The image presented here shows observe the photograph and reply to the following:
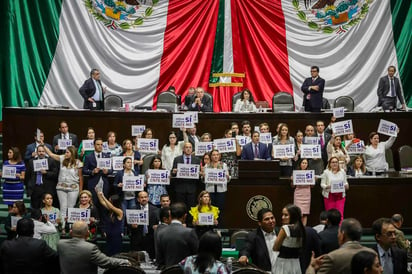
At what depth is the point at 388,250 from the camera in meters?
6.60

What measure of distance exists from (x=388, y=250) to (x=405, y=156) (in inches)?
346

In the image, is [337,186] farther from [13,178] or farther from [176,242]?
[13,178]

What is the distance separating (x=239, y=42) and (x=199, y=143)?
684 centimetres

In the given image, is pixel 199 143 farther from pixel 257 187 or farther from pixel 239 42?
pixel 239 42

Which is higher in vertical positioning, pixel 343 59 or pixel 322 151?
pixel 343 59

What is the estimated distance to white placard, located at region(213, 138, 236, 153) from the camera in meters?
12.7

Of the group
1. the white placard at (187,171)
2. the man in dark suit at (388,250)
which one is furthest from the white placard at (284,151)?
the man in dark suit at (388,250)

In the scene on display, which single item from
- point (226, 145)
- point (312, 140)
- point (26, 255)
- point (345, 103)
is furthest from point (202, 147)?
Answer: point (26, 255)

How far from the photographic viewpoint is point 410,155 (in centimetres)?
1505

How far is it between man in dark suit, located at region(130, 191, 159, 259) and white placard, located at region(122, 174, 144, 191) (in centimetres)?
46

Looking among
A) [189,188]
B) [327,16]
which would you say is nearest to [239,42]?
[327,16]

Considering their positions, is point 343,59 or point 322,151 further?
point 343,59

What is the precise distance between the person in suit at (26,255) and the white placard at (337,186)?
592 cm

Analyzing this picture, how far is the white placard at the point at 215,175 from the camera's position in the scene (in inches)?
481
